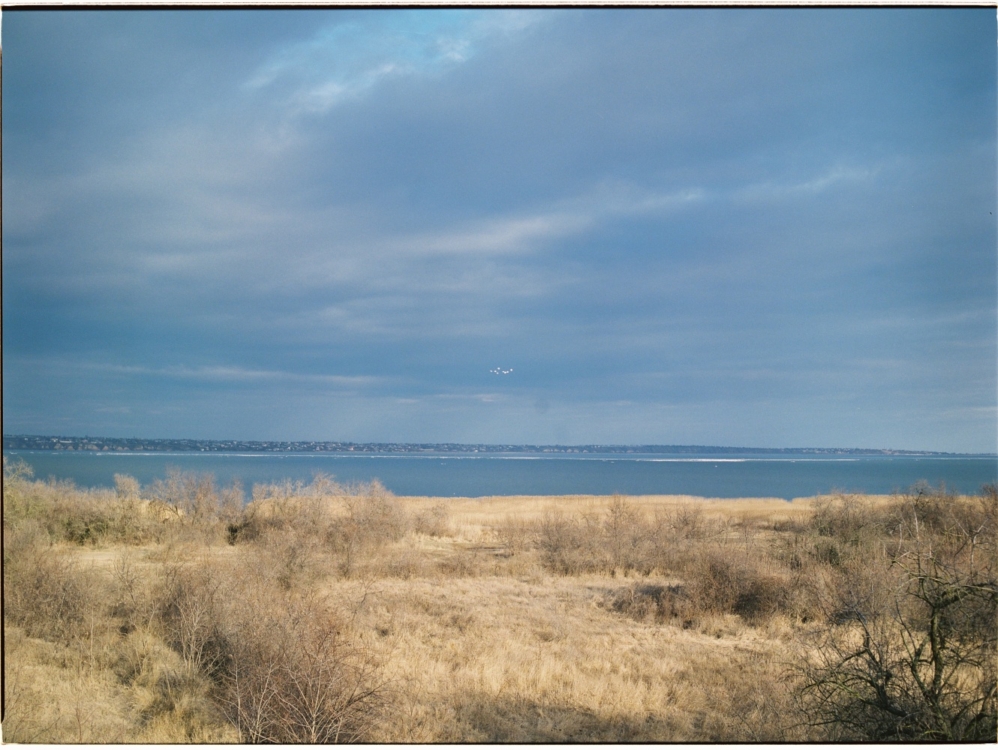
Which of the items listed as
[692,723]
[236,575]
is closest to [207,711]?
[236,575]

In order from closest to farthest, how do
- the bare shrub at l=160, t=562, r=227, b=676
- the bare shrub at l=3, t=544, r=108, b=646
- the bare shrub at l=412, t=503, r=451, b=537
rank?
the bare shrub at l=160, t=562, r=227, b=676 → the bare shrub at l=3, t=544, r=108, b=646 → the bare shrub at l=412, t=503, r=451, b=537

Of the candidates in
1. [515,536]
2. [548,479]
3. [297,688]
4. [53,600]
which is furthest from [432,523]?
[548,479]

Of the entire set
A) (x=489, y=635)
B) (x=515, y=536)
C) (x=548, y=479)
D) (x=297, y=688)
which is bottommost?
(x=548, y=479)

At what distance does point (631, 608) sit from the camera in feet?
47.4

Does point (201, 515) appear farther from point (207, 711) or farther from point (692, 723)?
point (692, 723)

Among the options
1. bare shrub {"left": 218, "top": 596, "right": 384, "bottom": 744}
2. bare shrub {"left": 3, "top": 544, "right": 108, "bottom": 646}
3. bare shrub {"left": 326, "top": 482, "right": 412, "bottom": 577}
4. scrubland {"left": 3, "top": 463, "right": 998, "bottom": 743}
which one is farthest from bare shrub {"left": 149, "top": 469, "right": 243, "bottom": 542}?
bare shrub {"left": 218, "top": 596, "right": 384, "bottom": 744}

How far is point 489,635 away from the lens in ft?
39.1

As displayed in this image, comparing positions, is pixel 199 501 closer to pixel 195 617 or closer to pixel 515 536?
pixel 515 536

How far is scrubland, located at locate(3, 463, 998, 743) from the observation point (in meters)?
6.65

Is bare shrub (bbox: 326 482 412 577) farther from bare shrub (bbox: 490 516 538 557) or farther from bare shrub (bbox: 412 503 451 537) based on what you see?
bare shrub (bbox: 490 516 538 557)

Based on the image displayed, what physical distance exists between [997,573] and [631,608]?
7.81 m

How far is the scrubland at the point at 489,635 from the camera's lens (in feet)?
21.8

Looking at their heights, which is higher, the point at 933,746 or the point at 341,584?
the point at 933,746

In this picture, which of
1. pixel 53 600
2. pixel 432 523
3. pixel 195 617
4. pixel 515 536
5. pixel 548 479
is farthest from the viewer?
pixel 548 479
